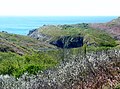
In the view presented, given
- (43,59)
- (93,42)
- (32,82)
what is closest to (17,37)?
(93,42)

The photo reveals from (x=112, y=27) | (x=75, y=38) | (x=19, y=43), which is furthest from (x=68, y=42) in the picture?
(x=112, y=27)

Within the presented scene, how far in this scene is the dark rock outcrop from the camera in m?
162

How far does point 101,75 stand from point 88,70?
1.74m

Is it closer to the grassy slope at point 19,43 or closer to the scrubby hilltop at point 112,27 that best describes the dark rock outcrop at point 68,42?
the grassy slope at point 19,43

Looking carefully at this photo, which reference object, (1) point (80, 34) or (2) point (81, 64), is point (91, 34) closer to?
(1) point (80, 34)

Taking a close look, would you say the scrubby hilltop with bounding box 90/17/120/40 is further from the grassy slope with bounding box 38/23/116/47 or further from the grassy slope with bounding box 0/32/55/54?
the grassy slope with bounding box 0/32/55/54

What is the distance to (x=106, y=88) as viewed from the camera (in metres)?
23.0

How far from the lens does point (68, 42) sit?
16300cm

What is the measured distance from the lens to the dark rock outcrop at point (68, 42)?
532 ft

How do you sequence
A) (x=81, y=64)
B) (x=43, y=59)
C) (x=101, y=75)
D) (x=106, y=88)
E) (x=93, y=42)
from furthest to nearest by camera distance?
(x=93, y=42)
(x=43, y=59)
(x=81, y=64)
(x=101, y=75)
(x=106, y=88)

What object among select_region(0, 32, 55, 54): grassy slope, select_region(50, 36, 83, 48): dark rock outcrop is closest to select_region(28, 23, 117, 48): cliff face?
select_region(50, 36, 83, 48): dark rock outcrop

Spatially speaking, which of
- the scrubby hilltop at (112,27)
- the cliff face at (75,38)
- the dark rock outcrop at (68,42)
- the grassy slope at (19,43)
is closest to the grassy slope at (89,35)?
the cliff face at (75,38)

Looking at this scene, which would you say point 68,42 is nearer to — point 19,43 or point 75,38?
point 75,38

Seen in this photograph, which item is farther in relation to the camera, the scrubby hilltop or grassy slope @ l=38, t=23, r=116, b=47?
the scrubby hilltop
